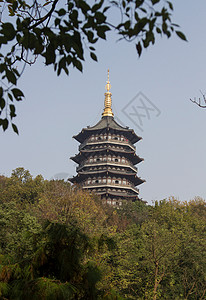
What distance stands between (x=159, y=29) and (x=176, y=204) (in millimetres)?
40407

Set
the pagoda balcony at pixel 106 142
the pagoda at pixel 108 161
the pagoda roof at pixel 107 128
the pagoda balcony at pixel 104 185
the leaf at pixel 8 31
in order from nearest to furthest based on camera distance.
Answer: the leaf at pixel 8 31
the pagoda balcony at pixel 104 185
the pagoda at pixel 108 161
the pagoda balcony at pixel 106 142
the pagoda roof at pixel 107 128

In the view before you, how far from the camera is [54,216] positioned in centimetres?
2750

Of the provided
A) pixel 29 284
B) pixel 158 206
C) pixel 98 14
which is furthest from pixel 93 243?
pixel 158 206

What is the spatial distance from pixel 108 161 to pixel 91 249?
4491 cm

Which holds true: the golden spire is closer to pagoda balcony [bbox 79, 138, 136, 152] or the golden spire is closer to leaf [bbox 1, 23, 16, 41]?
pagoda balcony [bbox 79, 138, 136, 152]

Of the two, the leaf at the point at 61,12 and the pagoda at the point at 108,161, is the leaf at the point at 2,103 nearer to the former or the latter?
the leaf at the point at 61,12

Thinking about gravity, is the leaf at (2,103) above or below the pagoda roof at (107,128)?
→ below

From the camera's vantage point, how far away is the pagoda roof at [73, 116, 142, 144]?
2140 inches

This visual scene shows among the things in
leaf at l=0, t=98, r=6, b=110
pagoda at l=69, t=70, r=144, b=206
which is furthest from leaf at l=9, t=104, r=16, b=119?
pagoda at l=69, t=70, r=144, b=206

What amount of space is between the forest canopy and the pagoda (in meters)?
7.39

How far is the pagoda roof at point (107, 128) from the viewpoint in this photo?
54.3 metres

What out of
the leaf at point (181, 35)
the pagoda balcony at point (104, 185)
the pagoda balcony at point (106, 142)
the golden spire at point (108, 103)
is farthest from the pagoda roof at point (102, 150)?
the leaf at point (181, 35)

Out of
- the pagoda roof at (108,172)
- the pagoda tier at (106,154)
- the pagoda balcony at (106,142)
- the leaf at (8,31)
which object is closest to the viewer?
the leaf at (8,31)

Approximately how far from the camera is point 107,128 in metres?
54.0
